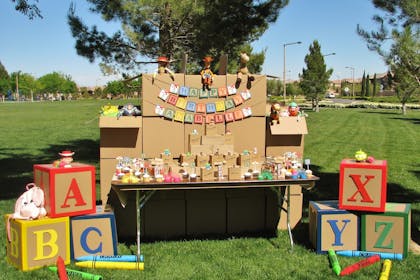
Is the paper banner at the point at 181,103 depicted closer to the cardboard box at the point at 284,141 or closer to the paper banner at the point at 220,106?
the paper banner at the point at 220,106

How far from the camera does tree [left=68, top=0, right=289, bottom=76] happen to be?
9.98 meters

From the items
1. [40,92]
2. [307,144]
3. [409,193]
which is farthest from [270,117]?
[40,92]

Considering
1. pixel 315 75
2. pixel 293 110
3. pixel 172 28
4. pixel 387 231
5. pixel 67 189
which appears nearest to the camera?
pixel 67 189

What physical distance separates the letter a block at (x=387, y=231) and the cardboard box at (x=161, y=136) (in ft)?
7.46

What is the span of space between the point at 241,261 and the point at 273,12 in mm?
7334

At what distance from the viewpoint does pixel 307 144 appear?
15.7 meters

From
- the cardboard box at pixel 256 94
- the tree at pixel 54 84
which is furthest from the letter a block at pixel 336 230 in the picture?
the tree at pixel 54 84

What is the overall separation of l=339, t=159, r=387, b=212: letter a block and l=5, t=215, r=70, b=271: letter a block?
2907 millimetres

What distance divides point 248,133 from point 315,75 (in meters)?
29.7

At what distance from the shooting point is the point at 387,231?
16.1ft

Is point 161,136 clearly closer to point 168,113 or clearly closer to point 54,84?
point 168,113

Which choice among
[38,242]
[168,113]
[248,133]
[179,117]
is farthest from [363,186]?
[38,242]

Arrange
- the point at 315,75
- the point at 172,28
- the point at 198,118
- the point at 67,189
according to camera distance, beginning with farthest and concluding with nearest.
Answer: the point at 315,75, the point at 172,28, the point at 198,118, the point at 67,189

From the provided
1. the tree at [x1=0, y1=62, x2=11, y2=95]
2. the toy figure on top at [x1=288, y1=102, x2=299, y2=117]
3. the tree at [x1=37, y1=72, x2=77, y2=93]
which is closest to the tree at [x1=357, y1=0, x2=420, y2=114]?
the toy figure on top at [x1=288, y1=102, x2=299, y2=117]
